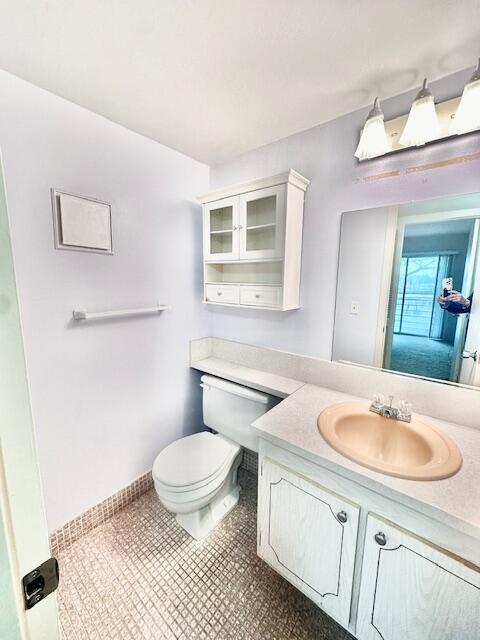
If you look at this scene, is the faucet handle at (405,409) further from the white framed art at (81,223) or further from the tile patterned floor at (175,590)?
the white framed art at (81,223)

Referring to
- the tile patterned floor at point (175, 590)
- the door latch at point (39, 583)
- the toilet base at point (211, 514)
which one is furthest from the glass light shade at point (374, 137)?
the tile patterned floor at point (175, 590)

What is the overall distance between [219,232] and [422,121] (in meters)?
1.09

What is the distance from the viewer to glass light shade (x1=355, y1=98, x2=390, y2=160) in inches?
45.2

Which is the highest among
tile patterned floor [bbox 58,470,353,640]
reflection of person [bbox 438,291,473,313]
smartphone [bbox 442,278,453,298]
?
smartphone [bbox 442,278,453,298]

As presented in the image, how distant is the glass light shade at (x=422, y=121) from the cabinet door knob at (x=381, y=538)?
4.72 feet

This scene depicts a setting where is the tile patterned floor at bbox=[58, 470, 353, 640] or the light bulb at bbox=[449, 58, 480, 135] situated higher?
the light bulb at bbox=[449, 58, 480, 135]

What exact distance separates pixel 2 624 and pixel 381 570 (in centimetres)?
99

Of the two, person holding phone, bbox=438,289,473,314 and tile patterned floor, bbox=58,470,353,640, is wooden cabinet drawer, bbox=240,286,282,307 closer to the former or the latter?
person holding phone, bbox=438,289,473,314

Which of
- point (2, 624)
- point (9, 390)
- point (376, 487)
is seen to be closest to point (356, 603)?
point (376, 487)

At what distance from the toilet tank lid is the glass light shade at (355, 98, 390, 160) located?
Result: 4.32 feet

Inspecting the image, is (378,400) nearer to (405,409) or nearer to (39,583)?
(405,409)

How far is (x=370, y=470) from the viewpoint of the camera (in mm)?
860

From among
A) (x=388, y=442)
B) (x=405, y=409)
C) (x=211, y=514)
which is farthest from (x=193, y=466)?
(x=405, y=409)

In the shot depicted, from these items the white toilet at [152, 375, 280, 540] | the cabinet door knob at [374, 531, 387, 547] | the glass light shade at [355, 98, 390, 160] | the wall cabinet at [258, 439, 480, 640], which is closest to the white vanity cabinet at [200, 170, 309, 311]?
the glass light shade at [355, 98, 390, 160]
